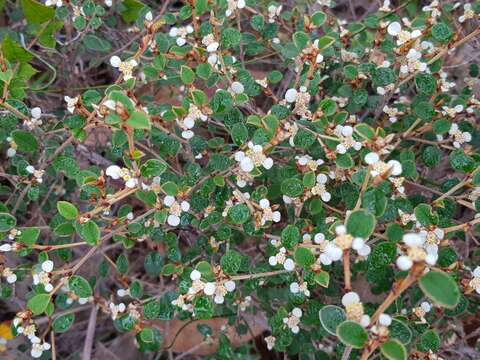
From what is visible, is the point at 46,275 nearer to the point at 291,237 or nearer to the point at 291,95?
the point at 291,237

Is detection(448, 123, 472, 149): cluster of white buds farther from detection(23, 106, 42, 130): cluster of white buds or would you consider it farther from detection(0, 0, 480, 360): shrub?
detection(23, 106, 42, 130): cluster of white buds

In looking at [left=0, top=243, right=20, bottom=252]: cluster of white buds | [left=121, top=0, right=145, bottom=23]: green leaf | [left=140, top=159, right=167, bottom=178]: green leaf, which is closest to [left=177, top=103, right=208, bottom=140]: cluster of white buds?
[left=140, top=159, right=167, bottom=178]: green leaf

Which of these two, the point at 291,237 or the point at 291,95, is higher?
the point at 291,95

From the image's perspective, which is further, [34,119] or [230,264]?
[34,119]

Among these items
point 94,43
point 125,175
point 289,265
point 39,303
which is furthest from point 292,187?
point 94,43

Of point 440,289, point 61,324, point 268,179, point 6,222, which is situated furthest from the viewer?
point 268,179

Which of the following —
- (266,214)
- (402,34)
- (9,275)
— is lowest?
(9,275)

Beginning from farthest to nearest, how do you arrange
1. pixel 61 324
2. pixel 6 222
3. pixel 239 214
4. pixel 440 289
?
pixel 61 324, pixel 6 222, pixel 239 214, pixel 440 289

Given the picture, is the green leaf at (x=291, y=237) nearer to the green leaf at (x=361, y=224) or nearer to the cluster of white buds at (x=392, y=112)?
the green leaf at (x=361, y=224)
